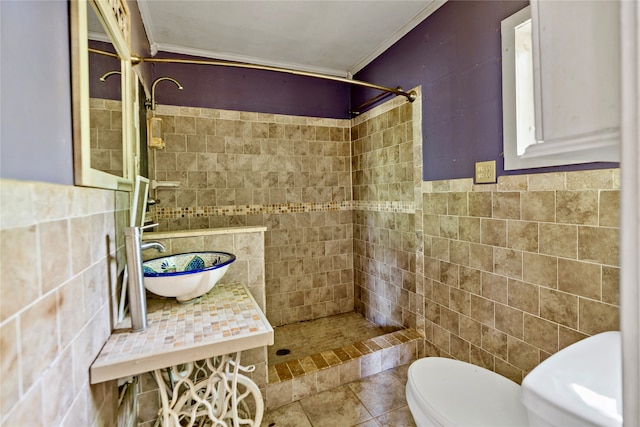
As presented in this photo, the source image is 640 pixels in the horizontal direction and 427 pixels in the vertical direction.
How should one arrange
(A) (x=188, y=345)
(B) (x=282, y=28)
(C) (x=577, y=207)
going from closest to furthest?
(A) (x=188, y=345) < (C) (x=577, y=207) < (B) (x=282, y=28)

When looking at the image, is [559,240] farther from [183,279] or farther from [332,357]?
[183,279]

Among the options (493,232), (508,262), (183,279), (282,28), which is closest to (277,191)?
(282,28)

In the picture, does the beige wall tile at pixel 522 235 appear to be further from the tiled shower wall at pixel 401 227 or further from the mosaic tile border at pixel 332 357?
the mosaic tile border at pixel 332 357

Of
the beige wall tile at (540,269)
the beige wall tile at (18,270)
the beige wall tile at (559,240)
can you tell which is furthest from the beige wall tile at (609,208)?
the beige wall tile at (18,270)

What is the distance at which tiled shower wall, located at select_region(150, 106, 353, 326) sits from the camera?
2.65m

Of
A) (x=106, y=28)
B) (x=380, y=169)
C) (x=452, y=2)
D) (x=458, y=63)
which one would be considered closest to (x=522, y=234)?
(x=458, y=63)

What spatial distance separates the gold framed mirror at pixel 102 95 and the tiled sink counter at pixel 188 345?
559 millimetres

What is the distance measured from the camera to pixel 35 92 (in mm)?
660

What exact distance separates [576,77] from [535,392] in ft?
2.41

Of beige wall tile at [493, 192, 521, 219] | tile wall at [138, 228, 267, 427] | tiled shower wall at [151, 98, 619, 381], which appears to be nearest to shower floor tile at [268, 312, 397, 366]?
tiled shower wall at [151, 98, 619, 381]

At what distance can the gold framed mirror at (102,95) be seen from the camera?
33.4 inches

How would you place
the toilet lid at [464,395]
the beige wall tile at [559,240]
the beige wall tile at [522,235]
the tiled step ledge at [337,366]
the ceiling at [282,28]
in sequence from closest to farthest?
the toilet lid at [464,395] < the beige wall tile at [559,240] < the beige wall tile at [522,235] < the tiled step ledge at [337,366] < the ceiling at [282,28]

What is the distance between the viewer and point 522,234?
5.35 feet

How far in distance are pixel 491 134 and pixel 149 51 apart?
2.63 meters
